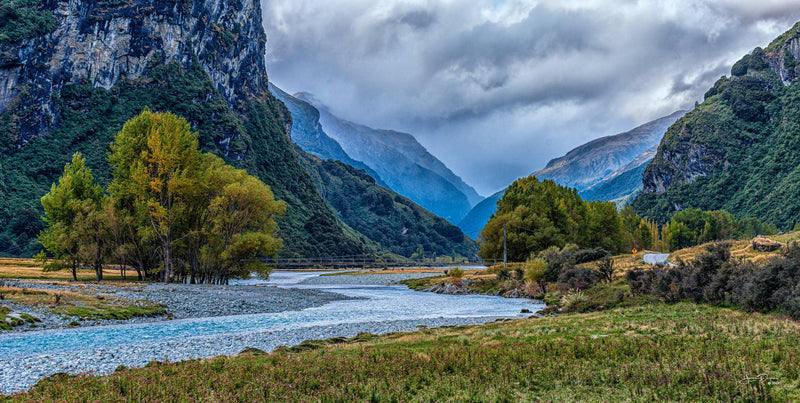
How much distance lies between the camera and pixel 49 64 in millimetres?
184250

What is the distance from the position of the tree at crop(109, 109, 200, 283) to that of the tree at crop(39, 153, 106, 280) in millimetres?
4039

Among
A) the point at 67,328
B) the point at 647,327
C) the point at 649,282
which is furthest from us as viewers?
the point at 649,282

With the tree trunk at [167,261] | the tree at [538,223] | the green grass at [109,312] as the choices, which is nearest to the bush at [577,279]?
the green grass at [109,312]

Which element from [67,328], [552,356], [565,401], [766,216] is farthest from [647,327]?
[766,216]

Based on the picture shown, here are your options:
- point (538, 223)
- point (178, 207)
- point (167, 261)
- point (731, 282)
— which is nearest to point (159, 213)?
point (178, 207)

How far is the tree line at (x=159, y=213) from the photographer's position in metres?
49.5

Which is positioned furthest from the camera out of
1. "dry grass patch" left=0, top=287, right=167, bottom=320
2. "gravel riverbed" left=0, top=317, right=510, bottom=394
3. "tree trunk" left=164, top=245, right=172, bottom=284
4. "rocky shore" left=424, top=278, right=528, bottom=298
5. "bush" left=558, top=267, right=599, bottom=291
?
"rocky shore" left=424, top=278, right=528, bottom=298

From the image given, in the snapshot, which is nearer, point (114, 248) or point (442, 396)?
point (442, 396)

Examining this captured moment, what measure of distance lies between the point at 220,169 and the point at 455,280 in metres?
35.9

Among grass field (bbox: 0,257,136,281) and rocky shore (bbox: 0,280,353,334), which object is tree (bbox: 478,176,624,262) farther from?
grass field (bbox: 0,257,136,281)

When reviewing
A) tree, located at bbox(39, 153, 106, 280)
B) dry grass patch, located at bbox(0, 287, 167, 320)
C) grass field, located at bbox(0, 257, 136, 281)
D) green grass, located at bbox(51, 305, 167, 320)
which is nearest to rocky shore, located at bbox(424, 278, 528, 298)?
green grass, located at bbox(51, 305, 167, 320)

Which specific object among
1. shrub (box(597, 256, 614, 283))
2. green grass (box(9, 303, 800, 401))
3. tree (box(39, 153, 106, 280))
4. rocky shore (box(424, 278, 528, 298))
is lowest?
rocky shore (box(424, 278, 528, 298))

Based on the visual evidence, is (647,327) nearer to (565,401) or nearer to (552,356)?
(552,356)

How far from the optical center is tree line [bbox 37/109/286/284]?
49.5 m
